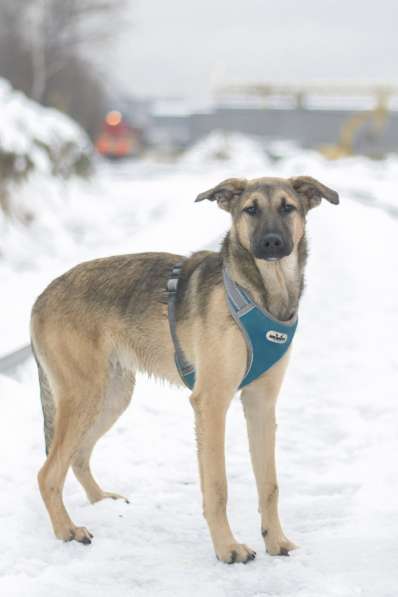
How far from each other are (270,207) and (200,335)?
0.67 meters

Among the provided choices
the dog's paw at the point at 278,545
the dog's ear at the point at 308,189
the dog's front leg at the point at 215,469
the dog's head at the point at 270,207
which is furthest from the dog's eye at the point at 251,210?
the dog's paw at the point at 278,545

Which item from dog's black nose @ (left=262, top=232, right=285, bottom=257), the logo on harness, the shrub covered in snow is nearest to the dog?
dog's black nose @ (left=262, top=232, right=285, bottom=257)

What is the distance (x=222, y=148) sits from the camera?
177 ft

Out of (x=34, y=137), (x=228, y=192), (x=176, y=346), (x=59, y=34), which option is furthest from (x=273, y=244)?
(x=59, y=34)

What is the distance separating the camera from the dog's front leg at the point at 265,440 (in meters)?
4.03

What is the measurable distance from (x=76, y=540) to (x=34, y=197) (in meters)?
13.9

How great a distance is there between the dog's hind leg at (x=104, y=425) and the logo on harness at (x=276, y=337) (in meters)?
0.97

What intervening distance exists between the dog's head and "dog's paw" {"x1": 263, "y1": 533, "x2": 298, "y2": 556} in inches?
51.5

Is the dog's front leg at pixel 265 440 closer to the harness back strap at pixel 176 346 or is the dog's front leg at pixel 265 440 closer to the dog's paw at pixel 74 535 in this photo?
the harness back strap at pixel 176 346

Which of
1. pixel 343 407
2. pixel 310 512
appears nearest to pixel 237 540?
pixel 310 512

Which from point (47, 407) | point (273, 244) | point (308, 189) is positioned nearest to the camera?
point (273, 244)

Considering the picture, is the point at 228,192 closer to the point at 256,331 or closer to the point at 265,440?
the point at 256,331

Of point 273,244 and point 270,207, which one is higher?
point 270,207

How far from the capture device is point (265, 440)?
4.11m
